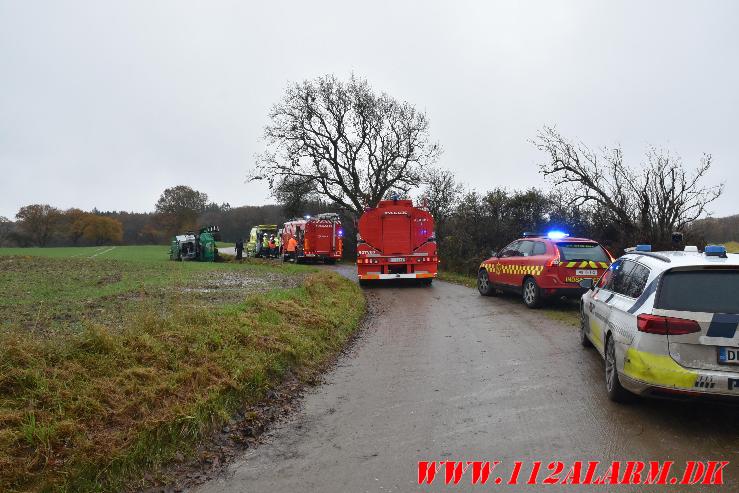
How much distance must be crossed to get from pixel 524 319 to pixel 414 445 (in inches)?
263

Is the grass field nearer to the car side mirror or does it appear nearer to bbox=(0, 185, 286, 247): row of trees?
the car side mirror

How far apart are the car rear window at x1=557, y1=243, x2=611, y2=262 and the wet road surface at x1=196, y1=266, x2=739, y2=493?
11.8ft

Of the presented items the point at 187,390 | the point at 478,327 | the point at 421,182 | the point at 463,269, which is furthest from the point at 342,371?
the point at 421,182

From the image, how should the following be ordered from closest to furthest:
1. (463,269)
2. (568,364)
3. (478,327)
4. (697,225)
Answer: (568,364), (478,327), (697,225), (463,269)

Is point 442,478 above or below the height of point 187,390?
below

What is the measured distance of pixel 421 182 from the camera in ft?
125

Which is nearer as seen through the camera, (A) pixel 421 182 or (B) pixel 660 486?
(B) pixel 660 486

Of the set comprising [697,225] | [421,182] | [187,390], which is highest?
[421,182]

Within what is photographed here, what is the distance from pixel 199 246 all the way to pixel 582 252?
27.3 metres

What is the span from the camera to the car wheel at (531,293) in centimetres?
1141

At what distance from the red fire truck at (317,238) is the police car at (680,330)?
86.2 ft

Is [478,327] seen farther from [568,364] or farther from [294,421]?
[294,421]

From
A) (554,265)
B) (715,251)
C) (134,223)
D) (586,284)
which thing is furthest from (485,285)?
(134,223)

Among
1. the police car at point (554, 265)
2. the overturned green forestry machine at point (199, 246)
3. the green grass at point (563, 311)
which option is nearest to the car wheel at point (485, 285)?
the police car at point (554, 265)
